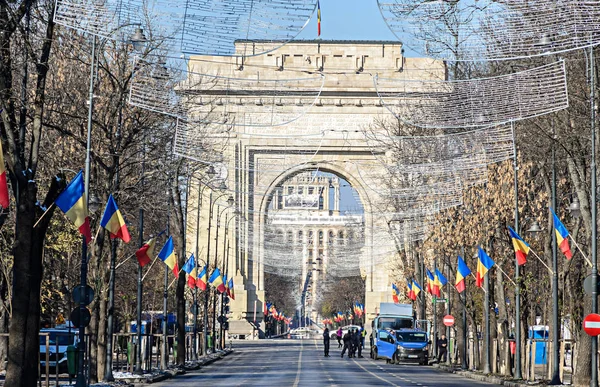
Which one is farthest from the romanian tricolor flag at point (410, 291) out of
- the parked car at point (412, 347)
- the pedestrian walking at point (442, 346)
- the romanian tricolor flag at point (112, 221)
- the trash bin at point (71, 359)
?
the trash bin at point (71, 359)

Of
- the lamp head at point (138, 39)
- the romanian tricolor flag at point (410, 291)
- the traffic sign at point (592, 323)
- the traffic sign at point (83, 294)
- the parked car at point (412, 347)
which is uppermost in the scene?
the lamp head at point (138, 39)

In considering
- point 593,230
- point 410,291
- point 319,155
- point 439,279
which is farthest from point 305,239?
point 593,230

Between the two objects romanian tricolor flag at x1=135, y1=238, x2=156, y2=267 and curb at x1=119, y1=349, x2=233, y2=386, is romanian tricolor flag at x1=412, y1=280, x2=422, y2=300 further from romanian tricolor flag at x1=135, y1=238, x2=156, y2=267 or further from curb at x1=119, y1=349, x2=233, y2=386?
romanian tricolor flag at x1=135, y1=238, x2=156, y2=267

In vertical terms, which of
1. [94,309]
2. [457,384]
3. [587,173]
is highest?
[587,173]

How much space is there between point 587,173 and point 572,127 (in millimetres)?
4127

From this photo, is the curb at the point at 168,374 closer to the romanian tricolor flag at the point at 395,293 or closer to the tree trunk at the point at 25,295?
the tree trunk at the point at 25,295

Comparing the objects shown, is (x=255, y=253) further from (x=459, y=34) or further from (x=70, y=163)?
(x=459, y=34)

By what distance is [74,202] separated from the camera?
90.9 feet

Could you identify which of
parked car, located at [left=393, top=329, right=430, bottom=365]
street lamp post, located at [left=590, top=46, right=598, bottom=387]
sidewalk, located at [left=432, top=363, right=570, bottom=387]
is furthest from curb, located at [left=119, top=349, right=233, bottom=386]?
street lamp post, located at [left=590, top=46, right=598, bottom=387]

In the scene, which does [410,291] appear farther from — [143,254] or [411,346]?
[143,254]

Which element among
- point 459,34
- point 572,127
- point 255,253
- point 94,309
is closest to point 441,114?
point 572,127

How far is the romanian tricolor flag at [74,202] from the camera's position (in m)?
27.4

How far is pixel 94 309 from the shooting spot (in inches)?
1454

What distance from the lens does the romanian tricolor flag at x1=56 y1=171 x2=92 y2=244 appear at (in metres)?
27.4
